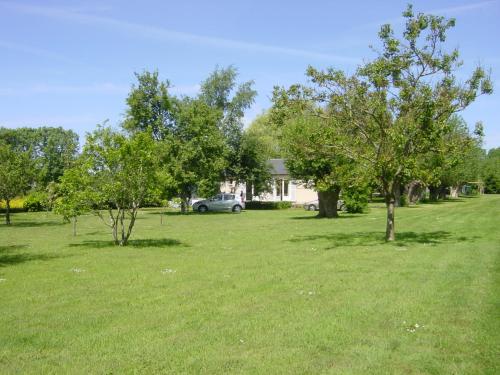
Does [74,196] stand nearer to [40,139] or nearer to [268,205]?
[268,205]

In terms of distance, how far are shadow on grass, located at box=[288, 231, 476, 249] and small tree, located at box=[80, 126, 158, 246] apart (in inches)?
201

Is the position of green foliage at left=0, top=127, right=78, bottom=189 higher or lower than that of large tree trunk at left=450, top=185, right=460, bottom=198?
higher

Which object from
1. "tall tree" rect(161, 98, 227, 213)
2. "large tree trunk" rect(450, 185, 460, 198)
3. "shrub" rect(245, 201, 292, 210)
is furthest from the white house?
"large tree trunk" rect(450, 185, 460, 198)

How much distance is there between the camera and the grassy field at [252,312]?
17.7 feet

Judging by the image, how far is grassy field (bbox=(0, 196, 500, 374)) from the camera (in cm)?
541

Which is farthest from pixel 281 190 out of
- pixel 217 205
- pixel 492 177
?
pixel 492 177

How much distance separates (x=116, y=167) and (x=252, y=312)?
988 cm

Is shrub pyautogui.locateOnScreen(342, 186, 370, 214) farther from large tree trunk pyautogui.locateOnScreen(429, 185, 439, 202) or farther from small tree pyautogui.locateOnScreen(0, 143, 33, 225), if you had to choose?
large tree trunk pyautogui.locateOnScreen(429, 185, 439, 202)

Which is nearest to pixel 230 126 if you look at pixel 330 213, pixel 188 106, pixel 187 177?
pixel 188 106

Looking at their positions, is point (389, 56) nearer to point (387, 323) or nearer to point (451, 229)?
point (451, 229)

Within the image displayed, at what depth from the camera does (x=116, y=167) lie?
1608 cm

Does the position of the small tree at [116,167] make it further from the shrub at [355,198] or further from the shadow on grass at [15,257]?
the shrub at [355,198]

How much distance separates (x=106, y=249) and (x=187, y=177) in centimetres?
2307

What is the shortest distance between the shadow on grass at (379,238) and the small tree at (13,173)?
16.6 metres
